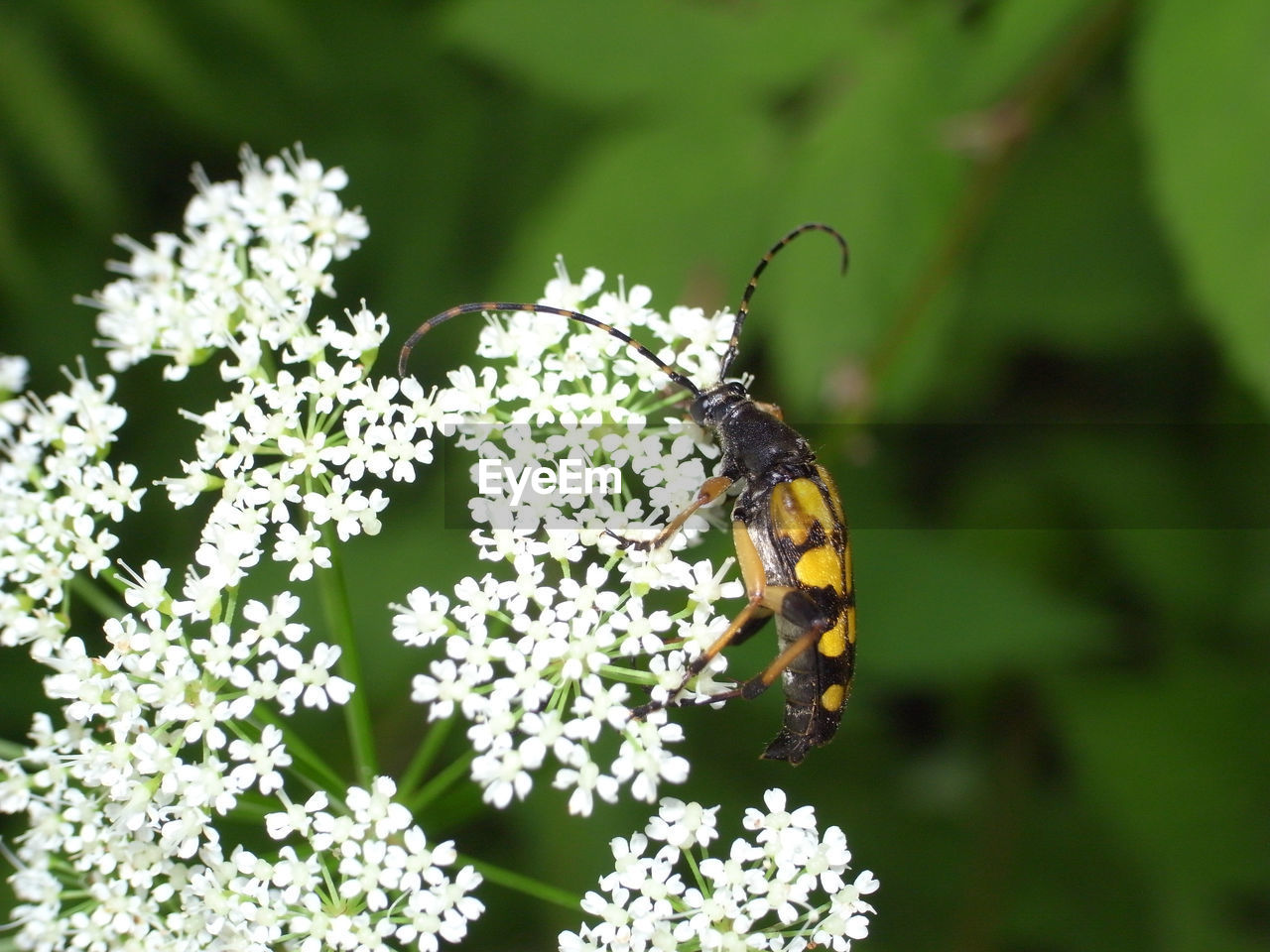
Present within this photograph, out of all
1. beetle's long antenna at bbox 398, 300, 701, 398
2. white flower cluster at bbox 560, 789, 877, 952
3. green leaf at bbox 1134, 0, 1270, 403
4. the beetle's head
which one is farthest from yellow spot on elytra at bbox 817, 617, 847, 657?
green leaf at bbox 1134, 0, 1270, 403

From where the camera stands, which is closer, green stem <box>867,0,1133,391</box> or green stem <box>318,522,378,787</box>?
green stem <box>318,522,378,787</box>

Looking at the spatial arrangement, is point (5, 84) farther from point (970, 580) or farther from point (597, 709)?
point (970, 580)

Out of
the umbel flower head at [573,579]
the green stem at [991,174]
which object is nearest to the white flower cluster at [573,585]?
the umbel flower head at [573,579]

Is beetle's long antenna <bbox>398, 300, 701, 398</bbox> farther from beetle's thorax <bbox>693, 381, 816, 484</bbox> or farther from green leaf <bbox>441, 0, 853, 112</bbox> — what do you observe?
green leaf <bbox>441, 0, 853, 112</bbox>

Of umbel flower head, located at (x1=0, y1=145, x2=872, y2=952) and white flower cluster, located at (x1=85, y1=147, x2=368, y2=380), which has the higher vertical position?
white flower cluster, located at (x1=85, y1=147, x2=368, y2=380)

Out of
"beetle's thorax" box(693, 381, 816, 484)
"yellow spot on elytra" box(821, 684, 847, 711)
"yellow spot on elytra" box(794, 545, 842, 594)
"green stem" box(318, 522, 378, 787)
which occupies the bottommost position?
"green stem" box(318, 522, 378, 787)

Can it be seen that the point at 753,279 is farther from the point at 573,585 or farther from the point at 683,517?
the point at 573,585

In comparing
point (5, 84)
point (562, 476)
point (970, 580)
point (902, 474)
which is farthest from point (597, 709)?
point (5, 84)

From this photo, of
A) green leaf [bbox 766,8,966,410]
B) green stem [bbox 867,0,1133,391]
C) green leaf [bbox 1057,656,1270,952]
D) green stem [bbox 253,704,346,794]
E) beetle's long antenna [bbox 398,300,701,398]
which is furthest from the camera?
green leaf [bbox 1057,656,1270,952]
